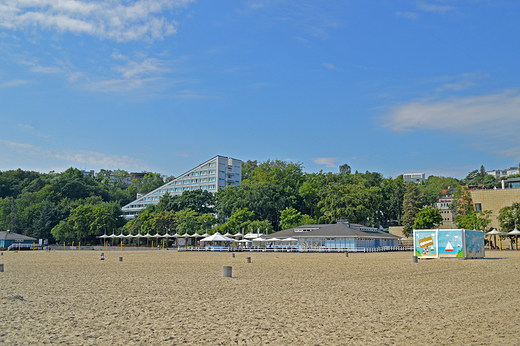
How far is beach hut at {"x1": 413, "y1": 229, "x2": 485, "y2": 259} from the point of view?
32.1m

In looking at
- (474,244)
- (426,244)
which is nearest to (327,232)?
(426,244)

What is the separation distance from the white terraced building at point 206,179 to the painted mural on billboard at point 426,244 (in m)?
94.2

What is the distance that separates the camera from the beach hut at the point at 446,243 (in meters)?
32.1

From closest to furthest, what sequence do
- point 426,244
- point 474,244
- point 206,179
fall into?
point 426,244 < point 474,244 < point 206,179

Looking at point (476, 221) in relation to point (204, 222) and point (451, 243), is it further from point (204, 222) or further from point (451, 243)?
point (204, 222)

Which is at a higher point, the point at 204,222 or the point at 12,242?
the point at 204,222

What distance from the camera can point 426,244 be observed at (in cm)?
3303

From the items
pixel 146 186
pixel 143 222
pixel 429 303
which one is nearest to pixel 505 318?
pixel 429 303

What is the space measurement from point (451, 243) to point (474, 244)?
2.48 meters

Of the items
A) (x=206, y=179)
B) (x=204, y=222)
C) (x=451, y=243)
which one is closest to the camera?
(x=451, y=243)

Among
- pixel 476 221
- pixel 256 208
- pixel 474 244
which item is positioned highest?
pixel 256 208

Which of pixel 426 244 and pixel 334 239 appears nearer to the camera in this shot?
pixel 426 244

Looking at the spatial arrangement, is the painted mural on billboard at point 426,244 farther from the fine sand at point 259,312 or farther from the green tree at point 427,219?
the green tree at point 427,219

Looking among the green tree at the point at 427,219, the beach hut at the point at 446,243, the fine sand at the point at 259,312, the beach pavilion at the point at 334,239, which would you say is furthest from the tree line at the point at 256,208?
the fine sand at the point at 259,312
